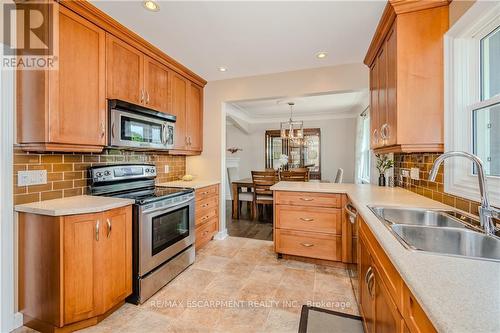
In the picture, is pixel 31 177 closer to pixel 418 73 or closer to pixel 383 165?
pixel 418 73

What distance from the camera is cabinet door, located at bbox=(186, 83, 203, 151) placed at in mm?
3340

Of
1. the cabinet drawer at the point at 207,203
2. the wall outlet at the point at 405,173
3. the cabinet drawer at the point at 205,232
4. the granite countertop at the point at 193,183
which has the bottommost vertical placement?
the cabinet drawer at the point at 205,232

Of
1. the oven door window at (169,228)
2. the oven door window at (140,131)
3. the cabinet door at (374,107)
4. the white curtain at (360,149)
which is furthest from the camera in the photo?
the white curtain at (360,149)

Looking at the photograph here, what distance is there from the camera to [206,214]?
320 centimetres

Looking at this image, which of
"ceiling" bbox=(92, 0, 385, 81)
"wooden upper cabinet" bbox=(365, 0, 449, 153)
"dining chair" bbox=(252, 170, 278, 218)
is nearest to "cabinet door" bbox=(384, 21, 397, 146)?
"wooden upper cabinet" bbox=(365, 0, 449, 153)

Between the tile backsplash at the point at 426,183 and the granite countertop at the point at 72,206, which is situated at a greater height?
the tile backsplash at the point at 426,183

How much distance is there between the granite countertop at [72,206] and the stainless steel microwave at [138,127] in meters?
0.54

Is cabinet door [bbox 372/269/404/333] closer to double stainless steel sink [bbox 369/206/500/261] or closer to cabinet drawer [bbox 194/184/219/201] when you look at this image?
double stainless steel sink [bbox 369/206/500/261]

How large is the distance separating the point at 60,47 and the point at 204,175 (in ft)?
7.55

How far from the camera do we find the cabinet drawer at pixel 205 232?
2.98 metres

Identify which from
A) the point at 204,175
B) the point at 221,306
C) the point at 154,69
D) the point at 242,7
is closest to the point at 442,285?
the point at 221,306

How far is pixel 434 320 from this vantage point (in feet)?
1.85

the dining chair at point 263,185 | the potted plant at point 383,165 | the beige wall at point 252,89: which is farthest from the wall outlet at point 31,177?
the potted plant at point 383,165

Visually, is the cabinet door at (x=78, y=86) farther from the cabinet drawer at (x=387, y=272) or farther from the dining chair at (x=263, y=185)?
the dining chair at (x=263, y=185)
